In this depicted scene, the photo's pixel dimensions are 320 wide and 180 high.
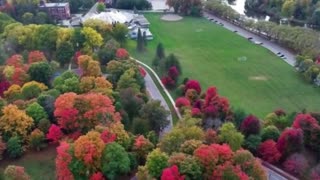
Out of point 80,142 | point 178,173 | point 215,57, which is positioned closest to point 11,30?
point 215,57

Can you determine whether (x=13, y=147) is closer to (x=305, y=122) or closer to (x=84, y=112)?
(x=84, y=112)

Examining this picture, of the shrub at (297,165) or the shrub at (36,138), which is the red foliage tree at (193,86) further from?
the shrub at (36,138)

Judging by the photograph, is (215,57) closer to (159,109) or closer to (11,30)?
(159,109)

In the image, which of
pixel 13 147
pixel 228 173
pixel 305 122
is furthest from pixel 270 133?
pixel 13 147

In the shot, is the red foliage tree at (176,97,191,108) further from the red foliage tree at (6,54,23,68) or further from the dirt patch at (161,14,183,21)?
the dirt patch at (161,14,183,21)

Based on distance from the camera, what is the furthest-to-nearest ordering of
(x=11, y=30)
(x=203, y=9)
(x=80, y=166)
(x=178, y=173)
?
(x=203, y=9)
(x=11, y=30)
(x=80, y=166)
(x=178, y=173)

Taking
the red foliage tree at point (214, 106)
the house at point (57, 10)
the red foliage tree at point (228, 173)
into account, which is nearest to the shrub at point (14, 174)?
the red foliage tree at point (228, 173)
